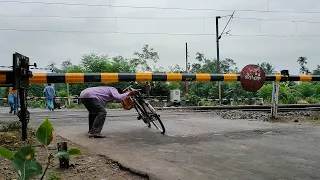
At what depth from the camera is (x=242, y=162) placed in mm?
4141

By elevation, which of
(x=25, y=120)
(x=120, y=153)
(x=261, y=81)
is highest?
(x=261, y=81)

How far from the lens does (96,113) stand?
682 centimetres

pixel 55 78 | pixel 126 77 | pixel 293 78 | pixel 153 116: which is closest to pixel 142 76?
pixel 126 77

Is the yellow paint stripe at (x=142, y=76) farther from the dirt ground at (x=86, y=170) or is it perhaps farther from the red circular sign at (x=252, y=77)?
the dirt ground at (x=86, y=170)

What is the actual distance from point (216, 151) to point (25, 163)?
10.9ft

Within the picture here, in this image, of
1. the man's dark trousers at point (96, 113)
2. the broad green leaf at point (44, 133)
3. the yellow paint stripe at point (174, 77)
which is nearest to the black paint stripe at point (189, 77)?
the yellow paint stripe at point (174, 77)

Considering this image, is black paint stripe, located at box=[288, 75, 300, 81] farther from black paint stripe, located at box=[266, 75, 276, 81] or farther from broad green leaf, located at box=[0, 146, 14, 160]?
broad green leaf, located at box=[0, 146, 14, 160]

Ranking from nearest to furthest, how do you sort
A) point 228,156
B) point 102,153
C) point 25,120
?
point 228,156
point 102,153
point 25,120

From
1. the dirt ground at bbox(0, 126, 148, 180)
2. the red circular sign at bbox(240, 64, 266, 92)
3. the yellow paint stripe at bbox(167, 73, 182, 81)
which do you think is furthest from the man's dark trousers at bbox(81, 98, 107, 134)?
the red circular sign at bbox(240, 64, 266, 92)

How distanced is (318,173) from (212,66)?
41.4 metres

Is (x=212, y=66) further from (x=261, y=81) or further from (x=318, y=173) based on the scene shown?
(x=318, y=173)

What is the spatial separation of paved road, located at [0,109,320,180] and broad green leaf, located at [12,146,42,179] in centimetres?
174

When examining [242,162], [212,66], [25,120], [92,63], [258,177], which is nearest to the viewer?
[258,177]

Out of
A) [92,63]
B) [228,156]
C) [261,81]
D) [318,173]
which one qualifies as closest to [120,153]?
[228,156]
